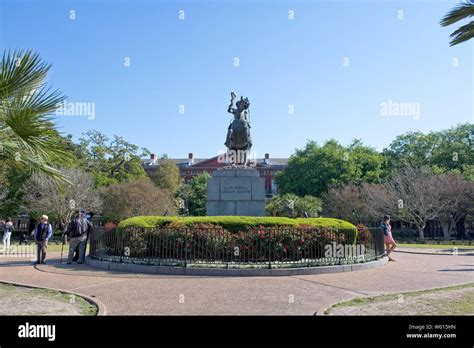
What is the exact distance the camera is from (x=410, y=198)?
4131 centimetres

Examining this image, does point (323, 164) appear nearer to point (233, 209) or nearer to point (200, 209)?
point (200, 209)

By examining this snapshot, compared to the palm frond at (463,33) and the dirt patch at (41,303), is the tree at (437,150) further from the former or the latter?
the dirt patch at (41,303)

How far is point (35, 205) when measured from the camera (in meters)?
36.4

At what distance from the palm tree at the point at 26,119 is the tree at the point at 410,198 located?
3737 cm

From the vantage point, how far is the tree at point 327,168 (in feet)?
174

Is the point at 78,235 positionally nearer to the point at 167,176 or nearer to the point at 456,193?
the point at 456,193

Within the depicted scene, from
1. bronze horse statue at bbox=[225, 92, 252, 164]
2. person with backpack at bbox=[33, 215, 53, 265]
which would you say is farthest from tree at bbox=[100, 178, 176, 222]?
person with backpack at bbox=[33, 215, 53, 265]

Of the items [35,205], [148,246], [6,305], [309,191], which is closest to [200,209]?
[309,191]

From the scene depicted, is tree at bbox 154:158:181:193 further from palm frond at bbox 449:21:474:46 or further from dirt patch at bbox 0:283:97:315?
palm frond at bbox 449:21:474:46

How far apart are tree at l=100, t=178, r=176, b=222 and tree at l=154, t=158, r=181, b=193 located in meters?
24.3

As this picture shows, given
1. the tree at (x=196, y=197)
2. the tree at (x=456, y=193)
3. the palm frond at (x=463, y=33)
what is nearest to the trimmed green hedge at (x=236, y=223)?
the palm frond at (x=463, y=33)
